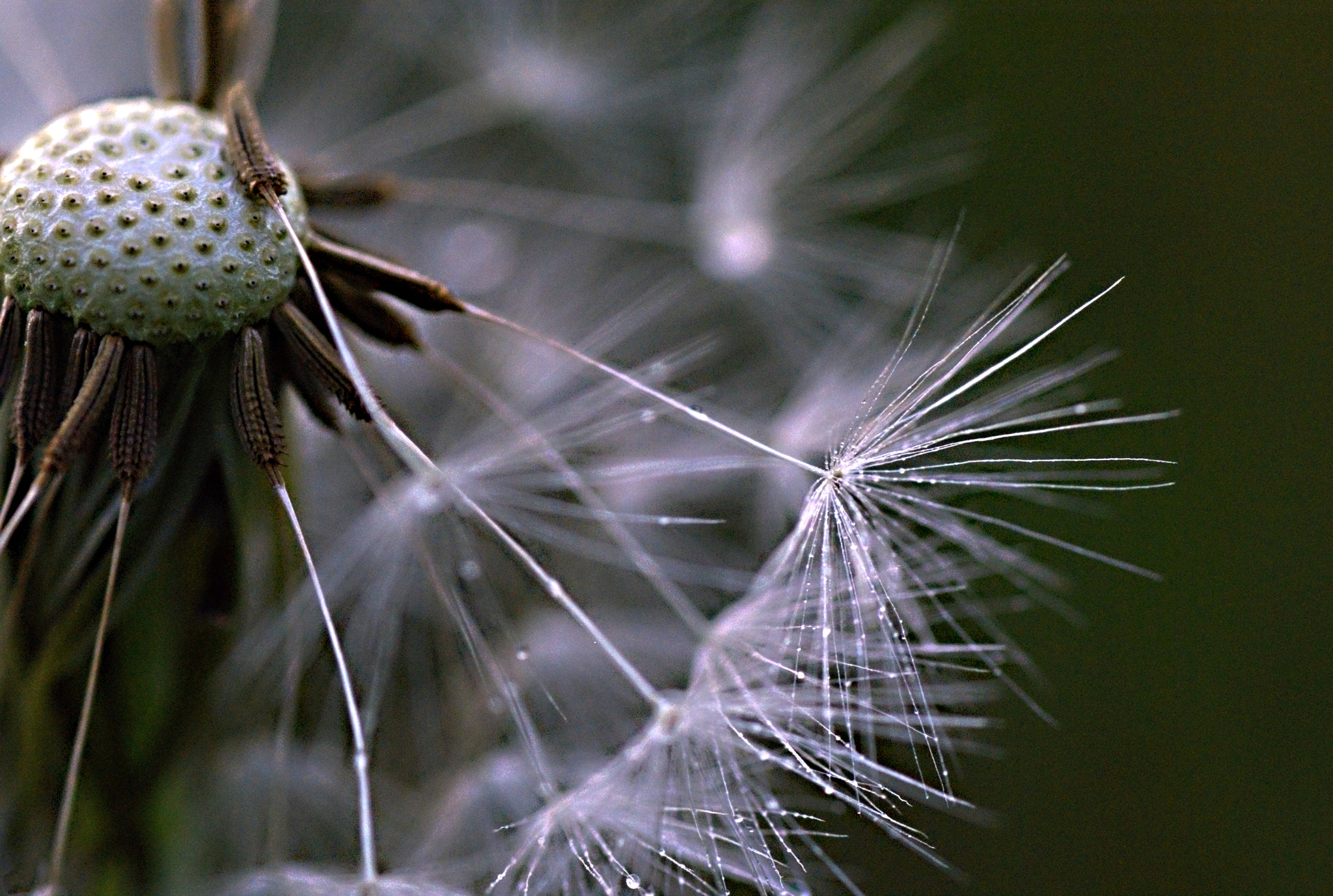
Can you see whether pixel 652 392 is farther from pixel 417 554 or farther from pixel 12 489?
pixel 12 489

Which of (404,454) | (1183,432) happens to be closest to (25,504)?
(404,454)

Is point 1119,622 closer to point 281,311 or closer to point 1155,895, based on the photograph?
point 1155,895

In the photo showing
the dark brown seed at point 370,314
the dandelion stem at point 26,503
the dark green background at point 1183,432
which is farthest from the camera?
the dark green background at point 1183,432

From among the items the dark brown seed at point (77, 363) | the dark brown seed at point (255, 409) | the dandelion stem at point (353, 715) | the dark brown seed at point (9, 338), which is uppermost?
the dark brown seed at point (9, 338)

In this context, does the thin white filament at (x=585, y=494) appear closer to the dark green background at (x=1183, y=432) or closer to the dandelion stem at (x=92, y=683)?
the dandelion stem at (x=92, y=683)

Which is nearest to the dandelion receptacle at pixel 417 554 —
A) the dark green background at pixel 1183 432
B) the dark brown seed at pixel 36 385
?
the dark brown seed at pixel 36 385

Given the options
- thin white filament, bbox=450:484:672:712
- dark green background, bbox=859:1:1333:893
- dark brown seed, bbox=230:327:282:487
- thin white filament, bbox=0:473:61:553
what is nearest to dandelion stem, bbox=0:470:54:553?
thin white filament, bbox=0:473:61:553

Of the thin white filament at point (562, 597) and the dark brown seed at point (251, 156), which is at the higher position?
the dark brown seed at point (251, 156)

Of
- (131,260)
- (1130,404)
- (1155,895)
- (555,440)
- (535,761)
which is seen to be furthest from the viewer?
(1130,404)

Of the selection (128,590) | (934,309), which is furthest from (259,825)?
(934,309)
